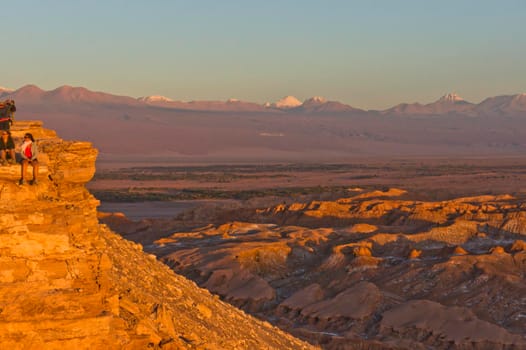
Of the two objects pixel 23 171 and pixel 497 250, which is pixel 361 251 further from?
pixel 23 171

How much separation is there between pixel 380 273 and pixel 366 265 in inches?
32.2

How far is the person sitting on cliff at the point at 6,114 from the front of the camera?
8.80 meters

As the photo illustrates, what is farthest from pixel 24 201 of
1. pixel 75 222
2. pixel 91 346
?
pixel 91 346

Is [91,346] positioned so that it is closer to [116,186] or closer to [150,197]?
[150,197]

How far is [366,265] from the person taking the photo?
31.5m

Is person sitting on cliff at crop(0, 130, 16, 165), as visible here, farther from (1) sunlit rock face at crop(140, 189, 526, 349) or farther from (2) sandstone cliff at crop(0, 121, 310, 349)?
(1) sunlit rock face at crop(140, 189, 526, 349)

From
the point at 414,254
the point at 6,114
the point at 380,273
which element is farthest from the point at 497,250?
the point at 6,114

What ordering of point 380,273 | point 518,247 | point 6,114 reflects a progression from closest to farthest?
point 6,114, point 380,273, point 518,247

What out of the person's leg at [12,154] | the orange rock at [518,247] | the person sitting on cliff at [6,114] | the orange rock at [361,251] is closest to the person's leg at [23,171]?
the person's leg at [12,154]

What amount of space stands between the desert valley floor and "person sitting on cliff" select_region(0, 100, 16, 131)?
15155 millimetres

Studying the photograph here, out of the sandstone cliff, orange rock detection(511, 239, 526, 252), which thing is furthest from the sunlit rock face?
the sandstone cliff

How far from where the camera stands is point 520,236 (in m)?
37.9

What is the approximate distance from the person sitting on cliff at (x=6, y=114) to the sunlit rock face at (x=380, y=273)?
15180mm

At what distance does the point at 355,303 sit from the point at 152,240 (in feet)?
52.9
